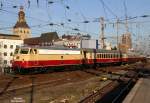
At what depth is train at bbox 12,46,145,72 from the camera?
37.0 meters

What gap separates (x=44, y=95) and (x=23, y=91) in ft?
7.50

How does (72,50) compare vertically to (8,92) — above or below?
above

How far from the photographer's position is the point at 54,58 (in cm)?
4125

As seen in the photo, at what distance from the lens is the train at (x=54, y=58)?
3697 centimetres

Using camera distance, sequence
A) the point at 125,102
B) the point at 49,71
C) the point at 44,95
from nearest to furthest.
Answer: the point at 125,102 → the point at 44,95 → the point at 49,71

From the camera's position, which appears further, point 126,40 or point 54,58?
point 126,40

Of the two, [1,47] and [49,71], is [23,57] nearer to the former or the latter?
[49,71]

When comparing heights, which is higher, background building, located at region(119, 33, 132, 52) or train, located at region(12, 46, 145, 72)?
background building, located at region(119, 33, 132, 52)

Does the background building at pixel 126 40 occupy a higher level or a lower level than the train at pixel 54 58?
higher

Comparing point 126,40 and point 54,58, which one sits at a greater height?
point 126,40

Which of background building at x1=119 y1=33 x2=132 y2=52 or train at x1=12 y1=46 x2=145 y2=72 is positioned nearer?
train at x1=12 y1=46 x2=145 y2=72

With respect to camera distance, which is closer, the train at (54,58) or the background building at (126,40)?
the train at (54,58)

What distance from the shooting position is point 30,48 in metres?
37.2

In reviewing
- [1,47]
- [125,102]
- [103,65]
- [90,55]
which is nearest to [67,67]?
[90,55]
